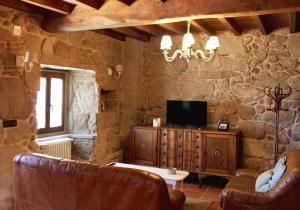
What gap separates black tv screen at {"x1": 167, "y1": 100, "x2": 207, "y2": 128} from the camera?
5223 mm

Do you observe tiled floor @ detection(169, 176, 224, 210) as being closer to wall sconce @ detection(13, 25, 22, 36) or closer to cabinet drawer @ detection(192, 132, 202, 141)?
cabinet drawer @ detection(192, 132, 202, 141)

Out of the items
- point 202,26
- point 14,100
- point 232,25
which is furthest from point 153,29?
point 14,100

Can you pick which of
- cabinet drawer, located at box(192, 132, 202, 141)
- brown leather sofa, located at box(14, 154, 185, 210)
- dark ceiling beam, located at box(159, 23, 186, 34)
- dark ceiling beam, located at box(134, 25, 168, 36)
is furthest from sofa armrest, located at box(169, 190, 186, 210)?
dark ceiling beam, located at box(134, 25, 168, 36)

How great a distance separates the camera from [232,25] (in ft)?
14.7

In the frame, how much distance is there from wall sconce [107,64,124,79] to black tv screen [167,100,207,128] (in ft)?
3.41

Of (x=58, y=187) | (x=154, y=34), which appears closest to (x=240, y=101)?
(x=154, y=34)

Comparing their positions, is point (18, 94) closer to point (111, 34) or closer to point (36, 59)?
point (36, 59)

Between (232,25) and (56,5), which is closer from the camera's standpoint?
(56,5)

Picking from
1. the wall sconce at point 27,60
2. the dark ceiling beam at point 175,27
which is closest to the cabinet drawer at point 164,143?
the dark ceiling beam at point 175,27

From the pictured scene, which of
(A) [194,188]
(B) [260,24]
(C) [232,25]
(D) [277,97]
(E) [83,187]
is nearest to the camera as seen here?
(E) [83,187]

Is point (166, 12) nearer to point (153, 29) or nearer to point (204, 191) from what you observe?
point (153, 29)

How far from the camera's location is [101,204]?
101 inches

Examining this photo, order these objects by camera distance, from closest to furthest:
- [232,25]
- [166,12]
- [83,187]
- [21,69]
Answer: [83,187]
[166,12]
[21,69]
[232,25]

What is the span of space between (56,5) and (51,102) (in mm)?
1849
